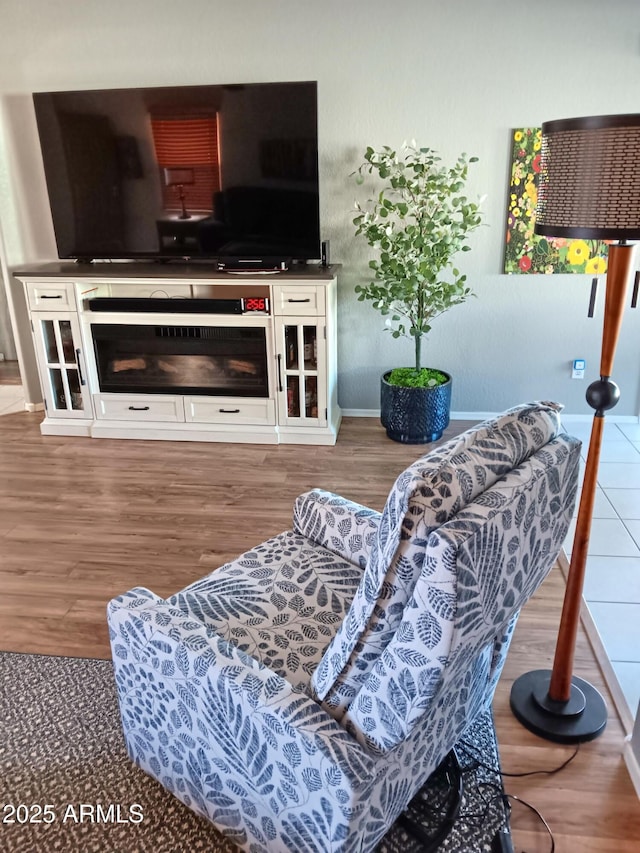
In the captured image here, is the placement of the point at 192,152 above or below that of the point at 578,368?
above

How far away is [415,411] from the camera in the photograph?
3.74 metres

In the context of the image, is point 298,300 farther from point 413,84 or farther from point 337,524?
point 337,524

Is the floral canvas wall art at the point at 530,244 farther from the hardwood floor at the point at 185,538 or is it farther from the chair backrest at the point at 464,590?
the chair backrest at the point at 464,590

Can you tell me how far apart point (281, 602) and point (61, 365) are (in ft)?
9.19

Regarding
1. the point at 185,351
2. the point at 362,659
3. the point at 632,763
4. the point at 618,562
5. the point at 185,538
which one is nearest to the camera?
the point at 362,659

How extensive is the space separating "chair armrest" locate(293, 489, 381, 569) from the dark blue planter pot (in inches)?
69.2

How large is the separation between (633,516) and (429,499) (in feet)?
7.37

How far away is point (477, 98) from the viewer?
3.62 m

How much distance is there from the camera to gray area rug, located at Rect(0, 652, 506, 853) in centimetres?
158

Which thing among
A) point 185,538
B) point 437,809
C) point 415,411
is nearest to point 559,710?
point 437,809

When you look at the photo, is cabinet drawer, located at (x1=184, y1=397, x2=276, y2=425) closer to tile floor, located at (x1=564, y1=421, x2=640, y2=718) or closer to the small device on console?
the small device on console

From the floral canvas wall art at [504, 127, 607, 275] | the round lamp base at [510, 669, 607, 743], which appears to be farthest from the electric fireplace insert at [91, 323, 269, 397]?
the round lamp base at [510, 669, 607, 743]

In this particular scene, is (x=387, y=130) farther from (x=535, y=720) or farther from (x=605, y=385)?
(x=535, y=720)

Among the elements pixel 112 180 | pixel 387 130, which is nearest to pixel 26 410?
pixel 112 180
